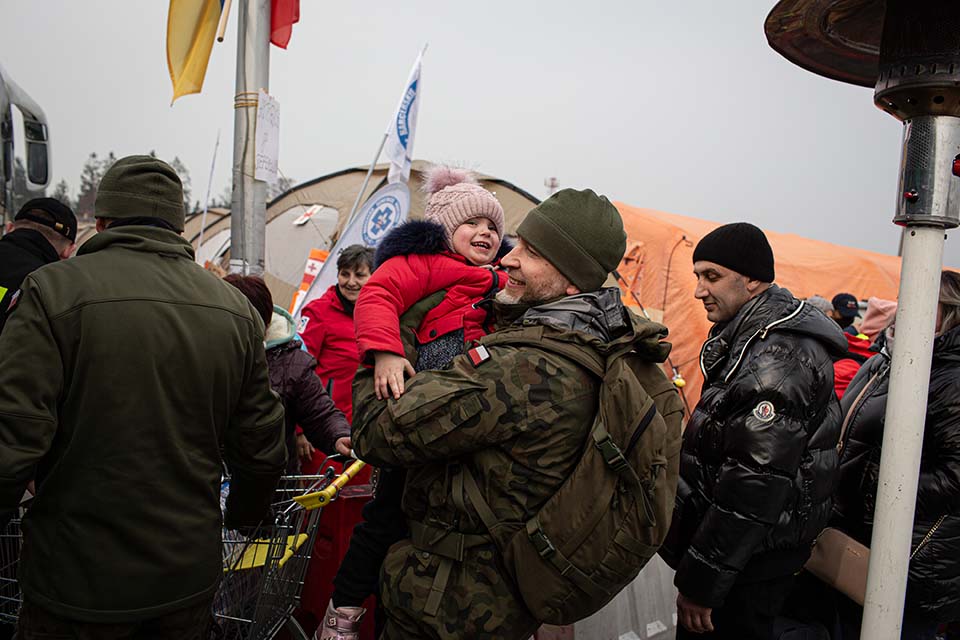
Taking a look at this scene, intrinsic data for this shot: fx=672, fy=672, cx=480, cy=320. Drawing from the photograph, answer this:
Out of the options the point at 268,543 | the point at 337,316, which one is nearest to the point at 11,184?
the point at 337,316

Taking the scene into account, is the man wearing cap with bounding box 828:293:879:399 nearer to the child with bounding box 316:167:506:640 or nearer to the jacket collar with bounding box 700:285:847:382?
the jacket collar with bounding box 700:285:847:382

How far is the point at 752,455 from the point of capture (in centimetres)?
235

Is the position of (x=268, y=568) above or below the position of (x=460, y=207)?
below

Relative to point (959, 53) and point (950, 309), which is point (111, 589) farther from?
point (950, 309)

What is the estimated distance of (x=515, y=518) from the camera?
69.1 inches

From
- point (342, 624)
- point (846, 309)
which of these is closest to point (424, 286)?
point (342, 624)

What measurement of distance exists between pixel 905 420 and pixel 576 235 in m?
1.12

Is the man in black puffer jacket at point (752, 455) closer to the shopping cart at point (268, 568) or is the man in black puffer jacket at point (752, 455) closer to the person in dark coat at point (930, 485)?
the person in dark coat at point (930, 485)

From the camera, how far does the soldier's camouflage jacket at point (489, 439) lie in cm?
168

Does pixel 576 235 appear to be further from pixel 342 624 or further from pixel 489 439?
pixel 342 624

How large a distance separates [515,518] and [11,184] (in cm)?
537

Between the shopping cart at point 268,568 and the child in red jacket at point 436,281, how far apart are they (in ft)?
1.81

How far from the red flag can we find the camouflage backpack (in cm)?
367

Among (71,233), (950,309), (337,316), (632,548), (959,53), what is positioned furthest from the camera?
(337,316)
